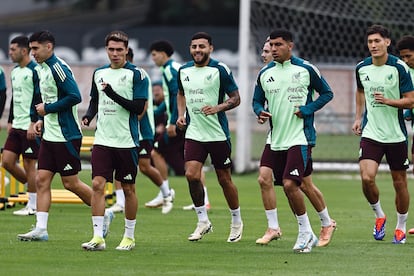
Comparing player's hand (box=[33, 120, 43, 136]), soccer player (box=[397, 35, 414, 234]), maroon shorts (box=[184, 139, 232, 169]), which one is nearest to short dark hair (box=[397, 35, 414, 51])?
soccer player (box=[397, 35, 414, 234])

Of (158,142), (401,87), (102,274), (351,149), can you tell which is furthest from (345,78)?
(102,274)

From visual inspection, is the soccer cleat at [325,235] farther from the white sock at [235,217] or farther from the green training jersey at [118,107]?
the green training jersey at [118,107]

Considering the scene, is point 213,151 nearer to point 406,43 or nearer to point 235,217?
point 235,217

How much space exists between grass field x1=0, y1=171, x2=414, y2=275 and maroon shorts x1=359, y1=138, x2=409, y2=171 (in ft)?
3.17

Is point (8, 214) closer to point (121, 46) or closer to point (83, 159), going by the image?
point (121, 46)

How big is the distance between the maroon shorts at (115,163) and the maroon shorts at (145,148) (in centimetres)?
496

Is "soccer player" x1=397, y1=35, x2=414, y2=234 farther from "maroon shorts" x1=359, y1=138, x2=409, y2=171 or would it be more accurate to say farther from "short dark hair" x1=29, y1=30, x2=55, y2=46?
"short dark hair" x1=29, y1=30, x2=55, y2=46

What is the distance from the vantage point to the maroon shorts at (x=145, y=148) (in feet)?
61.1

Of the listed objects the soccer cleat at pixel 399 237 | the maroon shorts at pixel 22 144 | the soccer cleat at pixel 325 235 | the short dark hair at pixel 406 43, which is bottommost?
the soccer cleat at pixel 399 237

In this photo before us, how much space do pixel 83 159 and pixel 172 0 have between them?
25497mm

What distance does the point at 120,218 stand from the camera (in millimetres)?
17594

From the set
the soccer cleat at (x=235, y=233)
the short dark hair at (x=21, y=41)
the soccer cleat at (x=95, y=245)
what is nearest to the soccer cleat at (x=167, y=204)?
the short dark hair at (x=21, y=41)

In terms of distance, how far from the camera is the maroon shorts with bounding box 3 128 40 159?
1755 centimetres

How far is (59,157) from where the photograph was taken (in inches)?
562
